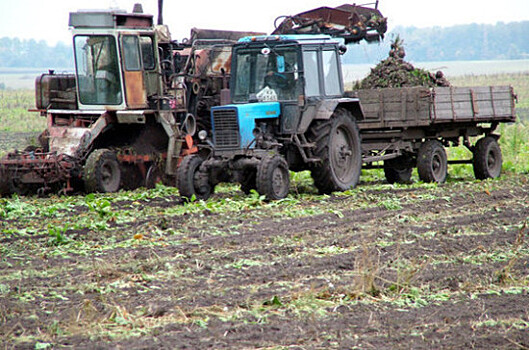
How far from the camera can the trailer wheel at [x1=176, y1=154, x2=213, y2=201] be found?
41.4 ft

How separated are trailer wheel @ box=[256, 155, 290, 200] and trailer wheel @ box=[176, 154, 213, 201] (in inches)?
34.4

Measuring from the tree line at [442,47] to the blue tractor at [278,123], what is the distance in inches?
4756

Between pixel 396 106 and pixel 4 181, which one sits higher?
pixel 396 106

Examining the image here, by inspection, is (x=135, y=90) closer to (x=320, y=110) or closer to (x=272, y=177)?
(x=320, y=110)

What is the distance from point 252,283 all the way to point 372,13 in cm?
1044

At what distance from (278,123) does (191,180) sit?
1705 millimetres

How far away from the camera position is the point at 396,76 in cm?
1672

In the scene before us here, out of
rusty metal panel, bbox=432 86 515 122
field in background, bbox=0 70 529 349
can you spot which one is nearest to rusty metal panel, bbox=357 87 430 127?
rusty metal panel, bbox=432 86 515 122

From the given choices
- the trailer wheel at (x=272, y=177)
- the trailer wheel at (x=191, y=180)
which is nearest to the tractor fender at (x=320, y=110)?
the trailer wheel at (x=272, y=177)

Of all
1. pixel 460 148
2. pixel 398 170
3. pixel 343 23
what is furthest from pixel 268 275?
pixel 460 148

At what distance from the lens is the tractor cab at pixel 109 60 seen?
1590 centimetres

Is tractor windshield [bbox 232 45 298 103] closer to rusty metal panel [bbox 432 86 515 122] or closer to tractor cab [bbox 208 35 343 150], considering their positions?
tractor cab [bbox 208 35 343 150]

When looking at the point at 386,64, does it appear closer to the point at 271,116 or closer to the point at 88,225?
the point at 271,116

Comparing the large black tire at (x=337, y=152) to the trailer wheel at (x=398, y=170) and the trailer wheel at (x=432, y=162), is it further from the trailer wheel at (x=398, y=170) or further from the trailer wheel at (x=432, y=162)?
the trailer wheel at (x=398, y=170)
